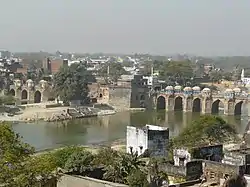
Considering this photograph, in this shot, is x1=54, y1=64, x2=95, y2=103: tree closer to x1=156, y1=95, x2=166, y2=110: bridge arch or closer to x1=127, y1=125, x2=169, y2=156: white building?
x1=156, y1=95, x2=166, y2=110: bridge arch

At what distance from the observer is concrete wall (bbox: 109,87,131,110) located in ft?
149

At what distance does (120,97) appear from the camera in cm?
4581

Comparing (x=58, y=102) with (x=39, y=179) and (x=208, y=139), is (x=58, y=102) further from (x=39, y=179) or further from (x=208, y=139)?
(x=39, y=179)

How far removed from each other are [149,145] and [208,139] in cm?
330

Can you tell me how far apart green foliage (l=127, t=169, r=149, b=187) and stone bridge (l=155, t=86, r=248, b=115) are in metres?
32.8

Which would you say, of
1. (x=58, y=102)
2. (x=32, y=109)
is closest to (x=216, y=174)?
(x=32, y=109)

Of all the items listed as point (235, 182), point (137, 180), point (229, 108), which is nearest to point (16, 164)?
point (137, 180)

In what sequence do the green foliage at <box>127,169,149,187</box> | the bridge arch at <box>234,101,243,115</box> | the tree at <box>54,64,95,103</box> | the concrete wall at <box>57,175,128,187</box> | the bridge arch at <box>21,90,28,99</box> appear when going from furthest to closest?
the bridge arch at <box>21,90,28,99</box>, the bridge arch at <box>234,101,243,115</box>, the tree at <box>54,64,95,103</box>, the green foliage at <box>127,169,149,187</box>, the concrete wall at <box>57,175,128,187</box>

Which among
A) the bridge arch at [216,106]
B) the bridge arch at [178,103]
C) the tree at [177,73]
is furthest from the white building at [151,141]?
the tree at [177,73]

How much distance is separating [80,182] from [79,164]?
2.34 metres

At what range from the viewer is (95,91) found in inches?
1929

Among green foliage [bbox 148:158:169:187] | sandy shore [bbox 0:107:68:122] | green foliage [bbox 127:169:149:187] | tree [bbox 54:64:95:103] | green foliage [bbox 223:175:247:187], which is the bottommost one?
sandy shore [bbox 0:107:68:122]

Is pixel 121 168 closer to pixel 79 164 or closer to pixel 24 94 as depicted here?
pixel 79 164

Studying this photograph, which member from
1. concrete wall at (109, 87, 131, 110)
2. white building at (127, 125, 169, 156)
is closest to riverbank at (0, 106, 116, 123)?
concrete wall at (109, 87, 131, 110)
